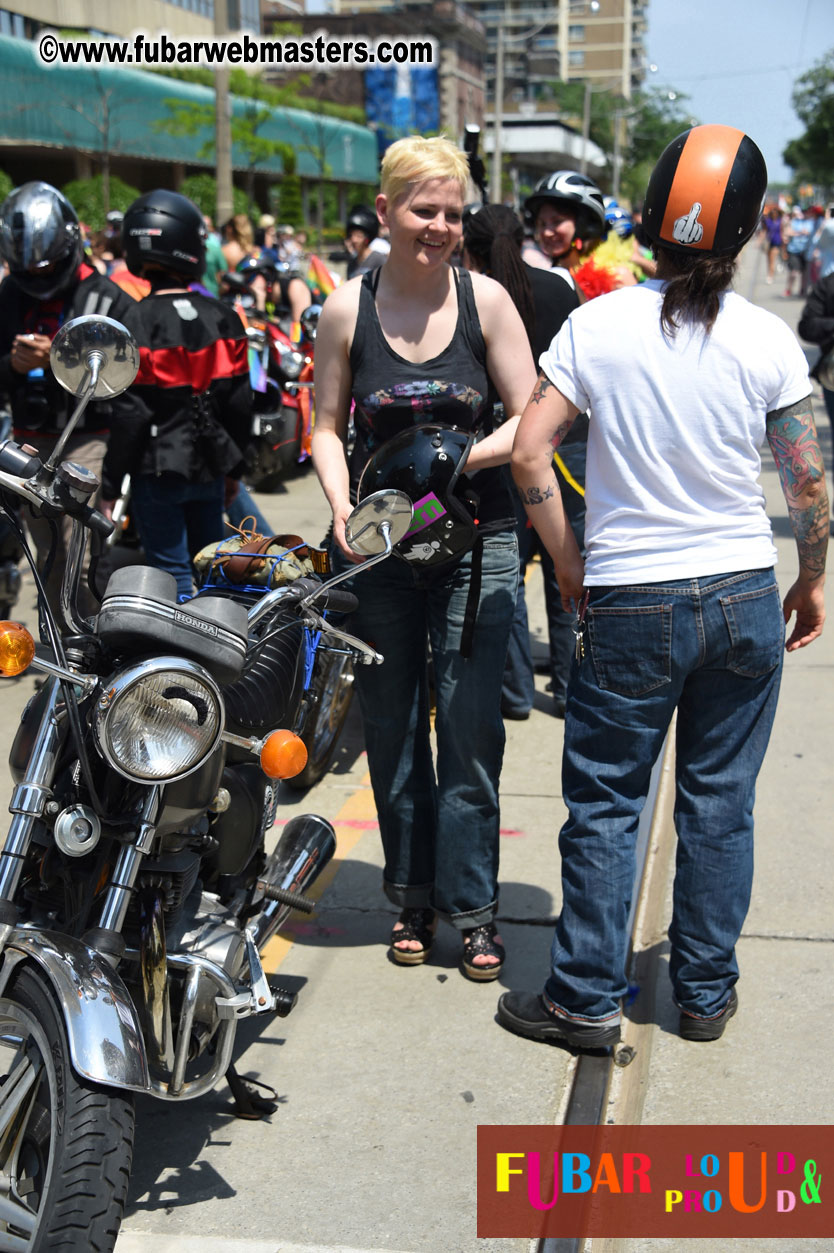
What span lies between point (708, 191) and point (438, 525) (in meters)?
0.96

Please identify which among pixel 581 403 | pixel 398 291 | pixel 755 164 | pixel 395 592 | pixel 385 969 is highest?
pixel 755 164

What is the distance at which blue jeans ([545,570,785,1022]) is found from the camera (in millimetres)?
2875

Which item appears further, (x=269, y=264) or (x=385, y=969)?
(x=269, y=264)

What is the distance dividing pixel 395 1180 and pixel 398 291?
2085mm

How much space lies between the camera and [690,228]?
9.07 feet

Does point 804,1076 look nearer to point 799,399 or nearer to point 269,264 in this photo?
point 799,399

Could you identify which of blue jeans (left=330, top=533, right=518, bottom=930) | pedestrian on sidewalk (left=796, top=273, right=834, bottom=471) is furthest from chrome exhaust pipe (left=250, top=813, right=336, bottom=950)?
pedestrian on sidewalk (left=796, top=273, right=834, bottom=471)

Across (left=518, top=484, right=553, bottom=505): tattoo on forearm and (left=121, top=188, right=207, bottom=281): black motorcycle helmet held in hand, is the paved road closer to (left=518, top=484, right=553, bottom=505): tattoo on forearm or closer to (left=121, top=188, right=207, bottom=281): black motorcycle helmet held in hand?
(left=518, top=484, right=553, bottom=505): tattoo on forearm

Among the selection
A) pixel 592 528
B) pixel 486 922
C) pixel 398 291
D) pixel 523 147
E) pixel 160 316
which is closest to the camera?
pixel 592 528

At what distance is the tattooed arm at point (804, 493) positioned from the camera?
9.41 feet

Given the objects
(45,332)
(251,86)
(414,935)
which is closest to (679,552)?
(414,935)

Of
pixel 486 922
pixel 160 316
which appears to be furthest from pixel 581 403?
pixel 160 316

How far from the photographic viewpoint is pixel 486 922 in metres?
3.57

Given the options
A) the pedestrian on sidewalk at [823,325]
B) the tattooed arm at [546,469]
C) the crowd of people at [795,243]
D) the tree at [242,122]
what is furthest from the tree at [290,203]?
the tattooed arm at [546,469]
